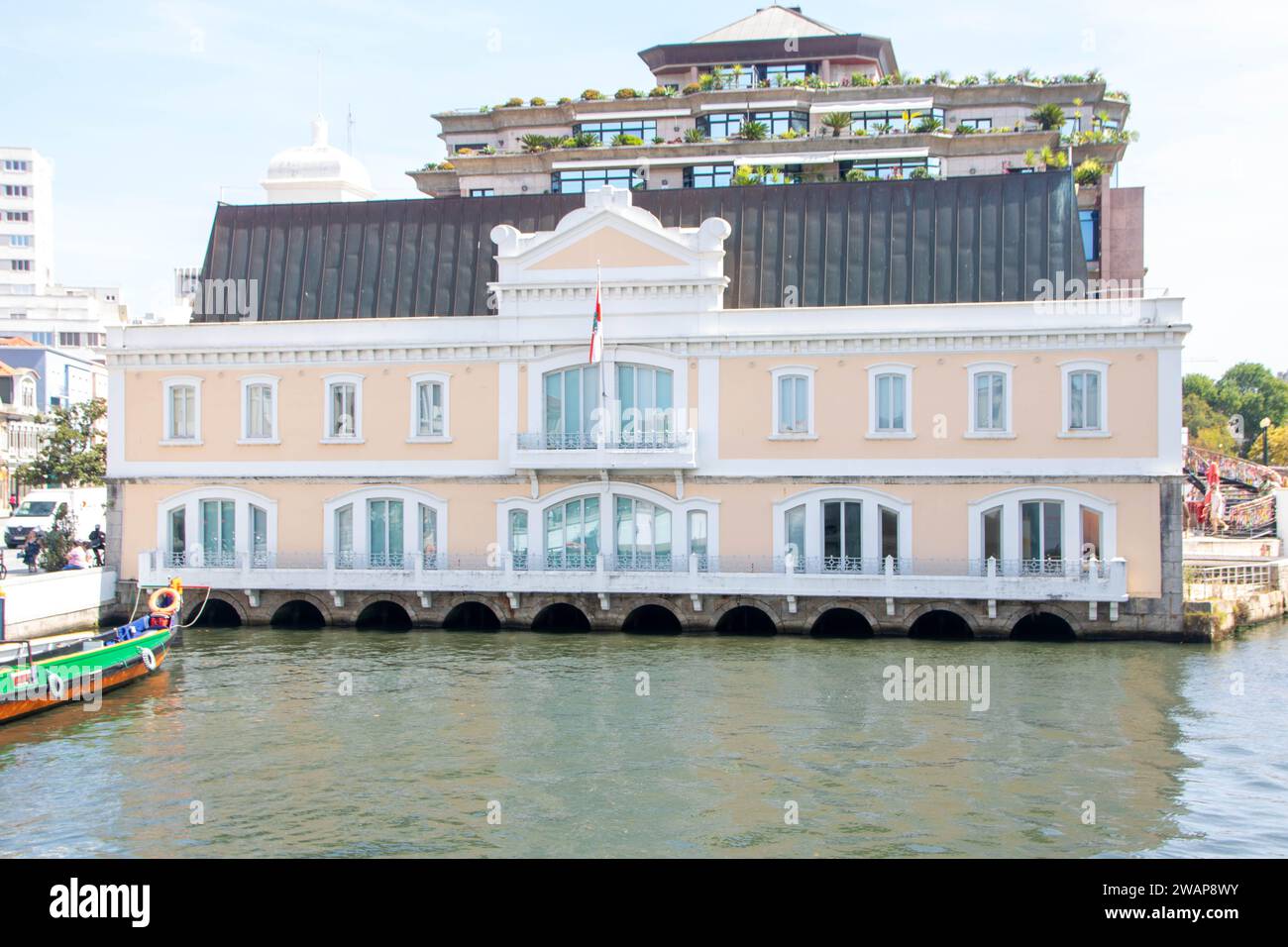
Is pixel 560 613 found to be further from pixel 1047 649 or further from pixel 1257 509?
pixel 1257 509

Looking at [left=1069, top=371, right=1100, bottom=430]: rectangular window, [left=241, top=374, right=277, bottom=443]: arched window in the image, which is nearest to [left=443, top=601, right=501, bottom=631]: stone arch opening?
[left=241, top=374, right=277, bottom=443]: arched window

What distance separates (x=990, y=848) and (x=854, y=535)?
21651mm

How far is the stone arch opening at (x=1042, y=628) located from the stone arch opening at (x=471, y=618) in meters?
15.9

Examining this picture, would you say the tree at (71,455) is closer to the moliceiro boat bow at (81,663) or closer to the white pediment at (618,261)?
the white pediment at (618,261)

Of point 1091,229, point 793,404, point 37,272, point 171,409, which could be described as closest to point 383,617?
point 171,409

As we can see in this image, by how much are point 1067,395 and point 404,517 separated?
20.9m

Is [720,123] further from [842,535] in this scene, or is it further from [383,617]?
[383,617]

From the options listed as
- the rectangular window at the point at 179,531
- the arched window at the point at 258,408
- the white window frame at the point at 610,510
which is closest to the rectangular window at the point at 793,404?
→ the white window frame at the point at 610,510

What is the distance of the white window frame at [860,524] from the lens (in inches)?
1642

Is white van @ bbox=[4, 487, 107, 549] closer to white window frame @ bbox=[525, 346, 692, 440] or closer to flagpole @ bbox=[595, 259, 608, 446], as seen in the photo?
white window frame @ bbox=[525, 346, 692, 440]

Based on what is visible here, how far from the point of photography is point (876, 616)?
40625 mm

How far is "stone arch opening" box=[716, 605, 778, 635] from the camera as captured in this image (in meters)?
41.9

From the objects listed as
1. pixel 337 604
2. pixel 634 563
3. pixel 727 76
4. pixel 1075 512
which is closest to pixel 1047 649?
pixel 1075 512

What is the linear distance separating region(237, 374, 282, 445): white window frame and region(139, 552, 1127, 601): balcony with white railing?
374 centimetres
